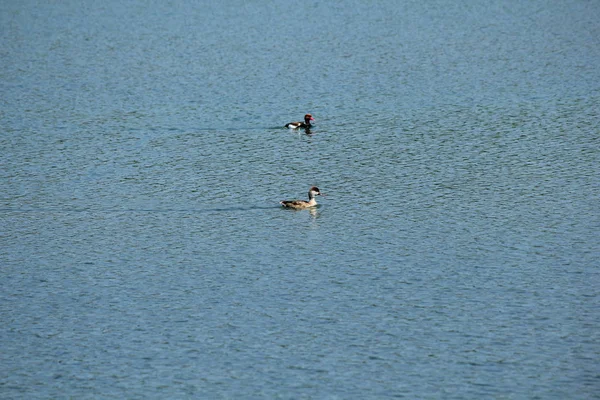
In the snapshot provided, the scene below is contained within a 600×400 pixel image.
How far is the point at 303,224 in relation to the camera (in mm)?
32094

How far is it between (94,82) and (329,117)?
1624 cm

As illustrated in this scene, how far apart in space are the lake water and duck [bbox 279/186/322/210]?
39cm

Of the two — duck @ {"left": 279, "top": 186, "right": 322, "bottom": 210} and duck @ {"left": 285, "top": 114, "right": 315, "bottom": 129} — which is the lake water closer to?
duck @ {"left": 279, "top": 186, "right": 322, "bottom": 210}

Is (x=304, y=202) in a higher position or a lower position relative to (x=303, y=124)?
lower

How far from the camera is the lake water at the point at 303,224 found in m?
22.0

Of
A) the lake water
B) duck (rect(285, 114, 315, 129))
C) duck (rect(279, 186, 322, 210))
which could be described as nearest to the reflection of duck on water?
duck (rect(285, 114, 315, 129))

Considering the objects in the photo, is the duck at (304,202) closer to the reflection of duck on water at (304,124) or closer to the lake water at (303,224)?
the lake water at (303,224)

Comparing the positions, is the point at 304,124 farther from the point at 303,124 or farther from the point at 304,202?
the point at 304,202

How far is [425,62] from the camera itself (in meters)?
60.0

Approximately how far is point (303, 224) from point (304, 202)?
1493mm

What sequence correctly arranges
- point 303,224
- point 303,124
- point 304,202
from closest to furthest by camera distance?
point 303,224 < point 304,202 < point 303,124

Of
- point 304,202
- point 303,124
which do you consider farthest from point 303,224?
point 303,124

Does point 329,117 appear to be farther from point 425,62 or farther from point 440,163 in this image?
point 425,62

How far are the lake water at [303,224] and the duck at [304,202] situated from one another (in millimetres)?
390
